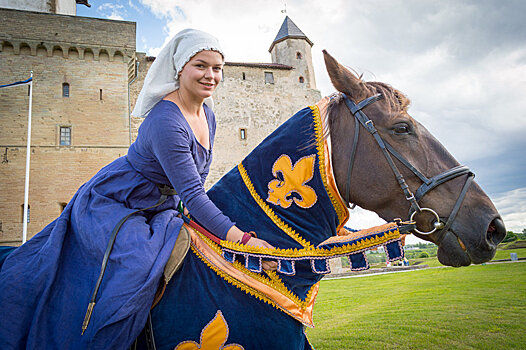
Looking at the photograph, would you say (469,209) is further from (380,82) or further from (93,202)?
(93,202)

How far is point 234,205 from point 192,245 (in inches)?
10.6

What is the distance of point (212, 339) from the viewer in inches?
52.9

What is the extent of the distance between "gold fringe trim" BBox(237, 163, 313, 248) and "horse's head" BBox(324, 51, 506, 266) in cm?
28

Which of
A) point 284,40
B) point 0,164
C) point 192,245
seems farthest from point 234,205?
point 284,40

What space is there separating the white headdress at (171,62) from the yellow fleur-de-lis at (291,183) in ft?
2.23

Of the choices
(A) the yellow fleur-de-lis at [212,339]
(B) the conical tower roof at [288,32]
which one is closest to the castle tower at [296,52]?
(B) the conical tower roof at [288,32]

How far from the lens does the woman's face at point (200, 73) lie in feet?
5.30

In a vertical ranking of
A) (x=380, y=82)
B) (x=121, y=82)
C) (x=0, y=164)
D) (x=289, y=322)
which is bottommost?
(x=289, y=322)

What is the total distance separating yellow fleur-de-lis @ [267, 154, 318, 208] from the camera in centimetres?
146

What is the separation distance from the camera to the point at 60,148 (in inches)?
628

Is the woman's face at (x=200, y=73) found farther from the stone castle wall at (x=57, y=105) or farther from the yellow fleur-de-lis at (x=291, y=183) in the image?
the stone castle wall at (x=57, y=105)

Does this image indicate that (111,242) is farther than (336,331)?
No

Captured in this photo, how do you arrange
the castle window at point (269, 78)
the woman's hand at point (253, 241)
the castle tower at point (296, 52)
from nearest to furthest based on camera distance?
the woman's hand at point (253, 241) < the castle window at point (269, 78) < the castle tower at point (296, 52)

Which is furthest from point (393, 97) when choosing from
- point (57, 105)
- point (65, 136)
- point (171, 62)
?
point (57, 105)
